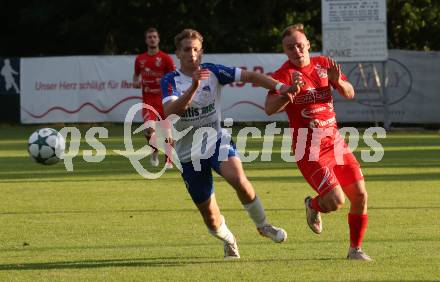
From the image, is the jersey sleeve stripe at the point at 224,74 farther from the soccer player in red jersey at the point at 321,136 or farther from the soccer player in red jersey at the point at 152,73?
the soccer player in red jersey at the point at 152,73

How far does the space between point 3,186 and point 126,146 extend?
8.80 metres

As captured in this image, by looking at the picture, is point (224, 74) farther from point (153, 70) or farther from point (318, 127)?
point (153, 70)

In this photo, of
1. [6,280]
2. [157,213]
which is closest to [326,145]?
[6,280]

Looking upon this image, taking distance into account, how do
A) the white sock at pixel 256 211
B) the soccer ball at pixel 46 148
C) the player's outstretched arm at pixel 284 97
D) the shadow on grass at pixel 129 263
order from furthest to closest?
the soccer ball at pixel 46 148 → the white sock at pixel 256 211 → the shadow on grass at pixel 129 263 → the player's outstretched arm at pixel 284 97

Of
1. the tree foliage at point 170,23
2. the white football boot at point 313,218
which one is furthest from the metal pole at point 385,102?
the white football boot at point 313,218

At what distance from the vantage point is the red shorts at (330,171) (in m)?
9.56

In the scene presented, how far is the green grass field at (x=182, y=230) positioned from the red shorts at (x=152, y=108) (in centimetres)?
132

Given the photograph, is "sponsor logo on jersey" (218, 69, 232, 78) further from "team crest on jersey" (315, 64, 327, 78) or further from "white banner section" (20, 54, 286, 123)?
"white banner section" (20, 54, 286, 123)

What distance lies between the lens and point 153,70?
20781 mm

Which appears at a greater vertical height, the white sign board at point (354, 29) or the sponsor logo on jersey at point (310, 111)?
the sponsor logo on jersey at point (310, 111)

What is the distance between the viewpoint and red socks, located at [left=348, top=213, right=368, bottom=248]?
945 centimetres

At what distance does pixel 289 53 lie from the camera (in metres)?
9.75

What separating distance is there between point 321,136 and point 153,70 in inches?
445

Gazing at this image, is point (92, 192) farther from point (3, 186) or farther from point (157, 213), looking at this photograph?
point (157, 213)
